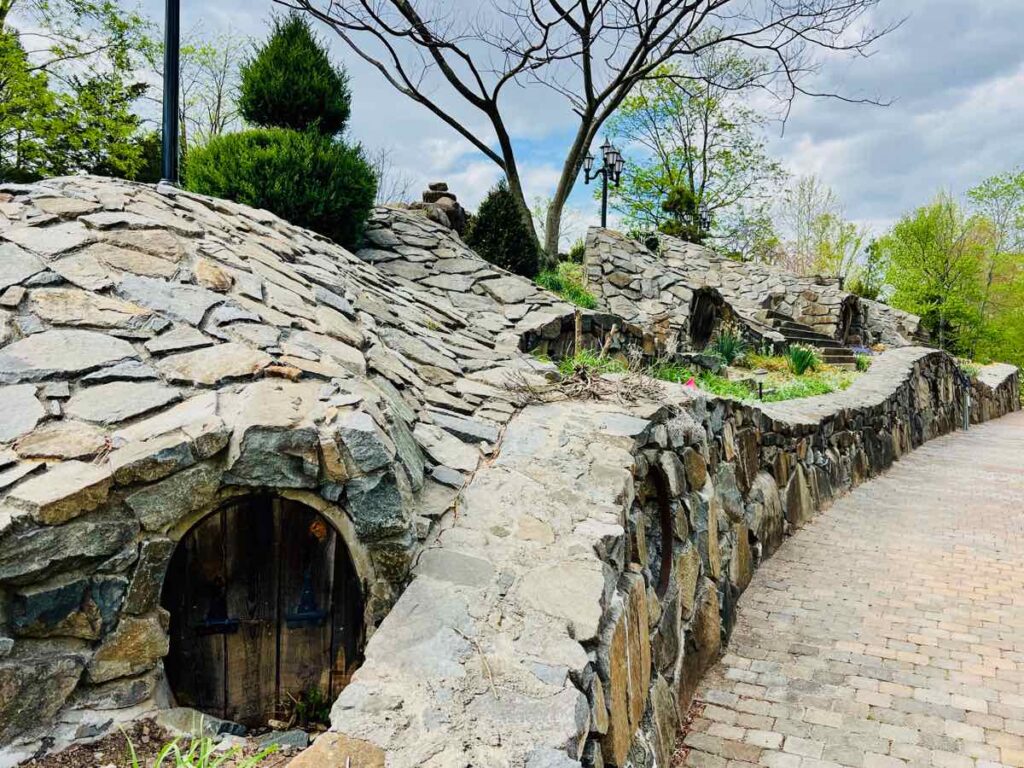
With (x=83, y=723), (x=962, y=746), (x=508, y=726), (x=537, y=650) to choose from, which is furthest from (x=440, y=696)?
(x=962, y=746)

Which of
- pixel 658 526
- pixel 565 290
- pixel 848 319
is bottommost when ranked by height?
pixel 658 526

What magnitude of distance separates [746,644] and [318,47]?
7.97 metres

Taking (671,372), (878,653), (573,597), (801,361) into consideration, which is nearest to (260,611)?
(573,597)

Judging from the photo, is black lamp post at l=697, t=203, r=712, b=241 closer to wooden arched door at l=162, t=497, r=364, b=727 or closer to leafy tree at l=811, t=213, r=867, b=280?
leafy tree at l=811, t=213, r=867, b=280

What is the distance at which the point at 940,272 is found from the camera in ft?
75.6

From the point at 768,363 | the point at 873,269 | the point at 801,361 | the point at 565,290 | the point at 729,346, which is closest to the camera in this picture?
the point at 565,290

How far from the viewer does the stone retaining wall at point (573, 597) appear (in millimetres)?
1832

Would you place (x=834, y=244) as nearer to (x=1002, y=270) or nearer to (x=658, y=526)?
(x=1002, y=270)

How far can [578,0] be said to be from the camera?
12750 millimetres

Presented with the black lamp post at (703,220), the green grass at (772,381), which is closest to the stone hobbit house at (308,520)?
the green grass at (772,381)

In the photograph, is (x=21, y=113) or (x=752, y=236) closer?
(x=21, y=113)

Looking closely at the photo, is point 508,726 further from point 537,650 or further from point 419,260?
point 419,260

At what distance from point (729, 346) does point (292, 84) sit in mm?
7912

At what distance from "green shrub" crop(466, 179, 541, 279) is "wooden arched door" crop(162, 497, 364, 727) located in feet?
26.8
